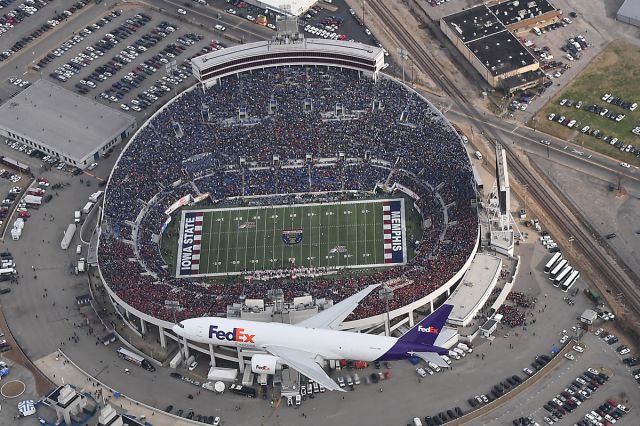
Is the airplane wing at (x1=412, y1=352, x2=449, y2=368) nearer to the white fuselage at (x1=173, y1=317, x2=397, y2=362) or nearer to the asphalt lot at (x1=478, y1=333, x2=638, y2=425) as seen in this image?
the white fuselage at (x1=173, y1=317, x2=397, y2=362)

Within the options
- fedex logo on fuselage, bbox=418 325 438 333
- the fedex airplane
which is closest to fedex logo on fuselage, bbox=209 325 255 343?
the fedex airplane

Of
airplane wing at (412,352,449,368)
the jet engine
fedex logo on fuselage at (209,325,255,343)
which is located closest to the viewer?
airplane wing at (412,352,449,368)

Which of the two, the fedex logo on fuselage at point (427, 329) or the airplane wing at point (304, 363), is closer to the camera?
the airplane wing at point (304, 363)

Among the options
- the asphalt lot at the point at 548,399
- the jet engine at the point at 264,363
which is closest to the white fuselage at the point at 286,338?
the jet engine at the point at 264,363

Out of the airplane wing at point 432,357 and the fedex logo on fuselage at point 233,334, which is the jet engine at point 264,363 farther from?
the airplane wing at point 432,357

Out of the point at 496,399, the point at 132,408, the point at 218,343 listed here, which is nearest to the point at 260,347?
the point at 218,343

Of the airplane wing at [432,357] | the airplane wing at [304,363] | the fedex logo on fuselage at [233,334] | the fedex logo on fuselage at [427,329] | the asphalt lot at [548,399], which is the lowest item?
the asphalt lot at [548,399]
